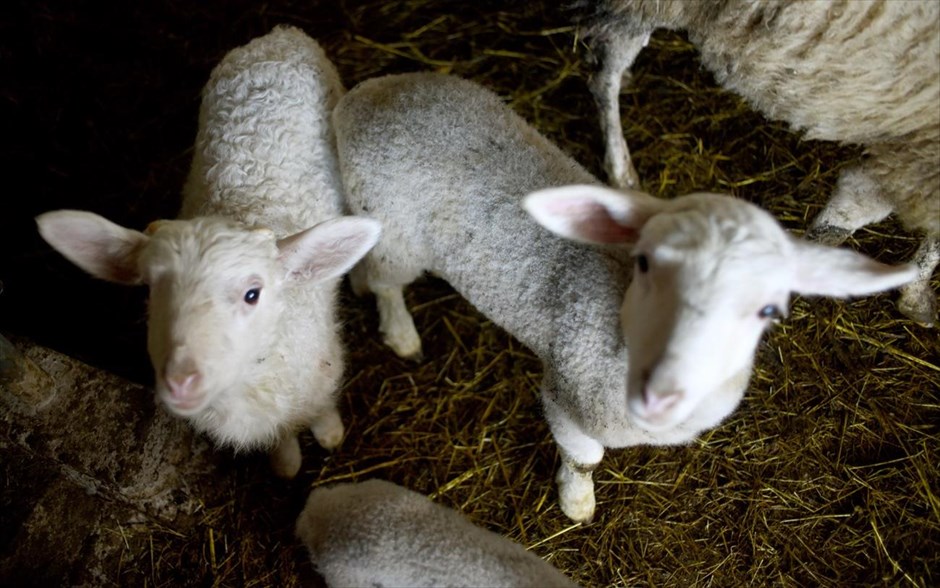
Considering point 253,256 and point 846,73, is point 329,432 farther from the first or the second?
point 846,73

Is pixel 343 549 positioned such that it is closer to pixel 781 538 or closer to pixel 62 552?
pixel 62 552

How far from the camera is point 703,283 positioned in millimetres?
1781

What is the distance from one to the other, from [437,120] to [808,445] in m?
2.33

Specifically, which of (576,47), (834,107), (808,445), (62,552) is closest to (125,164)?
(62,552)

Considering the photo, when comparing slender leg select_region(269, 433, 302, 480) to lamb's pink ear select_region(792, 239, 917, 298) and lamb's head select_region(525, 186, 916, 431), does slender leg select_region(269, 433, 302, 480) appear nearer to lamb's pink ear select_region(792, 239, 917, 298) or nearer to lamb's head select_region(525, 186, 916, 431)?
lamb's head select_region(525, 186, 916, 431)

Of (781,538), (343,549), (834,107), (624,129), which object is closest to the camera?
(343,549)

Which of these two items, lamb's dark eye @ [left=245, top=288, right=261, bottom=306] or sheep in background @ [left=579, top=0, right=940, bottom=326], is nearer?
lamb's dark eye @ [left=245, top=288, right=261, bottom=306]

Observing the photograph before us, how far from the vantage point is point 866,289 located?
1.93 metres

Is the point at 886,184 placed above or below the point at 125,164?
above

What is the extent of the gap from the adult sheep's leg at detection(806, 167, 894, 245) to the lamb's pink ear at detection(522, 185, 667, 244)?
1322 millimetres

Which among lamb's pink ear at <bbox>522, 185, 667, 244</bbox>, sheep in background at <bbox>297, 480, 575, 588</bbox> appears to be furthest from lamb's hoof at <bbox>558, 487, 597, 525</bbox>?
lamb's pink ear at <bbox>522, 185, 667, 244</bbox>

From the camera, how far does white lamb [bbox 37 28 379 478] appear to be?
2.16 metres

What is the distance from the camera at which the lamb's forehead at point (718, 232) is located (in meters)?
1.81

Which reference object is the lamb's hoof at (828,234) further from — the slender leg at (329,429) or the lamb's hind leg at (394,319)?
the slender leg at (329,429)
